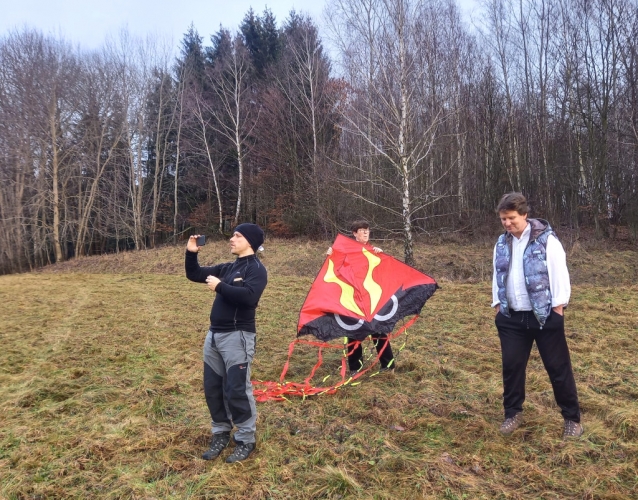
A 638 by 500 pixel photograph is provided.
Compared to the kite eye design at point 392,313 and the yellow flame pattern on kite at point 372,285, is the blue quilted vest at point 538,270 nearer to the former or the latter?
the kite eye design at point 392,313

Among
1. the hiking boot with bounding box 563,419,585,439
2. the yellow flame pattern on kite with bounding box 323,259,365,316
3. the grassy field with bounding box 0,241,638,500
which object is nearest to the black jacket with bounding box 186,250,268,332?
the grassy field with bounding box 0,241,638,500

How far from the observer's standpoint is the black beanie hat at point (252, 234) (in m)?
3.60

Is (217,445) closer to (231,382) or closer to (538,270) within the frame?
(231,382)

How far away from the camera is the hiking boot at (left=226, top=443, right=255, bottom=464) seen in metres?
3.34

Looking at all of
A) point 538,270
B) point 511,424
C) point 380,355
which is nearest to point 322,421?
point 380,355

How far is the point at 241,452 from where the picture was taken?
3408mm

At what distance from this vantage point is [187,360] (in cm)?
606

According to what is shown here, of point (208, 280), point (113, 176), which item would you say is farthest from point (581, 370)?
point (113, 176)

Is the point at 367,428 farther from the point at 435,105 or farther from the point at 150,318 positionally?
the point at 435,105

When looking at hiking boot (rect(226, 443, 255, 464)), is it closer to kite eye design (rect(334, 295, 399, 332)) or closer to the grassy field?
the grassy field

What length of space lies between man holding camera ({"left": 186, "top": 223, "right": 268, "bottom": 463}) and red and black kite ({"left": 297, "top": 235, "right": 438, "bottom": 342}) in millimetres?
1454

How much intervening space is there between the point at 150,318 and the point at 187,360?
3329 millimetres

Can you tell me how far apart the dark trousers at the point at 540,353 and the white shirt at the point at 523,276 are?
4.0 inches

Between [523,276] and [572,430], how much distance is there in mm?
1248
